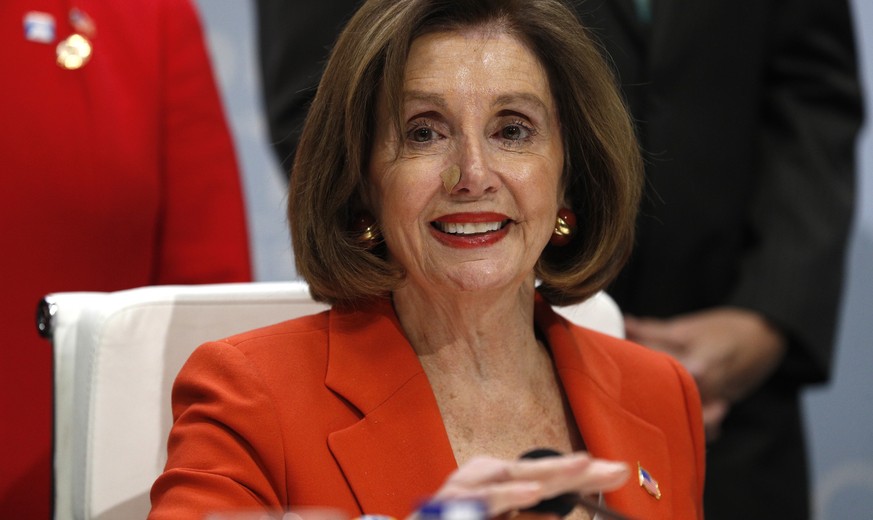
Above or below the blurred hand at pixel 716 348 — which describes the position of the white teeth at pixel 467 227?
above

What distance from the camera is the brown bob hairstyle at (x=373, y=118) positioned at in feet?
6.50

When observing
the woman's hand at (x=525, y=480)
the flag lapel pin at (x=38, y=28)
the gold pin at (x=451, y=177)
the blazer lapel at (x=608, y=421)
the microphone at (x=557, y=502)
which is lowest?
the blazer lapel at (x=608, y=421)

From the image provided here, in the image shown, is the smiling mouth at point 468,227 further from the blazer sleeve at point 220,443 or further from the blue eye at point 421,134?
the blazer sleeve at point 220,443

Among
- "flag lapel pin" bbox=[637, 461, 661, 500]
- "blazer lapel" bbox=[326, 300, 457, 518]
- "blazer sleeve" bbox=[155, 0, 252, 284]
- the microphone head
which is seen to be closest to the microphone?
the microphone head

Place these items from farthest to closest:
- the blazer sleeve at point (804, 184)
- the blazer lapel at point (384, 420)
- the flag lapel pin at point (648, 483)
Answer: the blazer sleeve at point (804, 184) < the flag lapel pin at point (648, 483) < the blazer lapel at point (384, 420)

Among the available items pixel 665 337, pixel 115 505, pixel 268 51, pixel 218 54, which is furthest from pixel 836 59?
pixel 115 505

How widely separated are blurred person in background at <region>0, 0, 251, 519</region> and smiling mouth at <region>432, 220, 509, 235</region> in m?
0.71

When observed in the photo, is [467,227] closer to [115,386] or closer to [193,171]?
[115,386]

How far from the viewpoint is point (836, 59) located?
305cm

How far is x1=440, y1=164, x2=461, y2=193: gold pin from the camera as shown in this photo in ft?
6.35

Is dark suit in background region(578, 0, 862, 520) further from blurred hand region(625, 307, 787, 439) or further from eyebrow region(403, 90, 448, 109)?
eyebrow region(403, 90, 448, 109)

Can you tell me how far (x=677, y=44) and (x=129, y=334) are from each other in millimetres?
1485

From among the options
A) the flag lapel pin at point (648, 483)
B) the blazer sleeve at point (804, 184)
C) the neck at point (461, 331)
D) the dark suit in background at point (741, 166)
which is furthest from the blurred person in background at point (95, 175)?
the blazer sleeve at point (804, 184)

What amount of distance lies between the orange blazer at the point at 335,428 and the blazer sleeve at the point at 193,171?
0.52m
